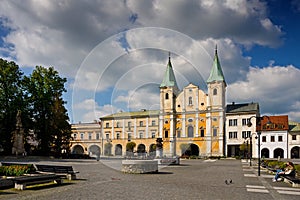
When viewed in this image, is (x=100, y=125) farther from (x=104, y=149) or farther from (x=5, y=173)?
(x=5, y=173)

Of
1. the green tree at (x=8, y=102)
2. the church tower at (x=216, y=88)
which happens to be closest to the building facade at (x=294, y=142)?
the church tower at (x=216, y=88)

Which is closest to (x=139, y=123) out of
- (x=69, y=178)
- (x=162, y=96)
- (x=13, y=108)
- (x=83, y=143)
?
(x=162, y=96)

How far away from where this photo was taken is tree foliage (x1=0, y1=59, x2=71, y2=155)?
44312mm

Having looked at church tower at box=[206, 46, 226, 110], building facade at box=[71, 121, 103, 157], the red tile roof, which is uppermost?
church tower at box=[206, 46, 226, 110]

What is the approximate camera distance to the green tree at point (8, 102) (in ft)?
144

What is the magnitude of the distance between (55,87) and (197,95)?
A: 118 feet

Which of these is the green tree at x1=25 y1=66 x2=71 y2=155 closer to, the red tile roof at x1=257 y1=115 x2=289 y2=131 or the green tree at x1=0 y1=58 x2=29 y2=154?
the green tree at x1=0 y1=58 x2=29 y2=154

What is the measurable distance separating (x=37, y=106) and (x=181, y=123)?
38.4m

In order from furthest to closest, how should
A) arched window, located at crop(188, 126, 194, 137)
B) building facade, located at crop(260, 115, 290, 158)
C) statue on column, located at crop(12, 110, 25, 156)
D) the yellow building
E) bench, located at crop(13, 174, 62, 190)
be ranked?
arched window, located at crop(188, 126, 194, 137) → the yellow building → building facade, located at crop(260, 115, 290, 158) → statue on column, located at crop(12, 110, 25, 156) → bench, located at crop(13, 174, 62, 190)

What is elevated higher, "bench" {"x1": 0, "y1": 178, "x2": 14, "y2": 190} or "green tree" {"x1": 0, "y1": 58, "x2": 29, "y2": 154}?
"green tree" {"x1": 0, "y1": 58, "x2": 29, "y2": 154}

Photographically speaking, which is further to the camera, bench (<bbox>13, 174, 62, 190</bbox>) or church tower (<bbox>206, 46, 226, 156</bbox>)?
church tower (<bbox>206, 46, 226, 156</bbox>)

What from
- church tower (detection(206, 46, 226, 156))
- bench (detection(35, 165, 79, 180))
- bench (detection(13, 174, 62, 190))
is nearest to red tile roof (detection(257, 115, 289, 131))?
church tower (detection(206, 46, 226, 156))

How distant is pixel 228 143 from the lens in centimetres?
7025

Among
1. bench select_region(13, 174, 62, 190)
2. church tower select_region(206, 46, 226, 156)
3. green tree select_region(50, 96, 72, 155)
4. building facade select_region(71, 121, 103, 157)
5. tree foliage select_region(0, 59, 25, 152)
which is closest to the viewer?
bench select_region(13, 174, 62, 190)
